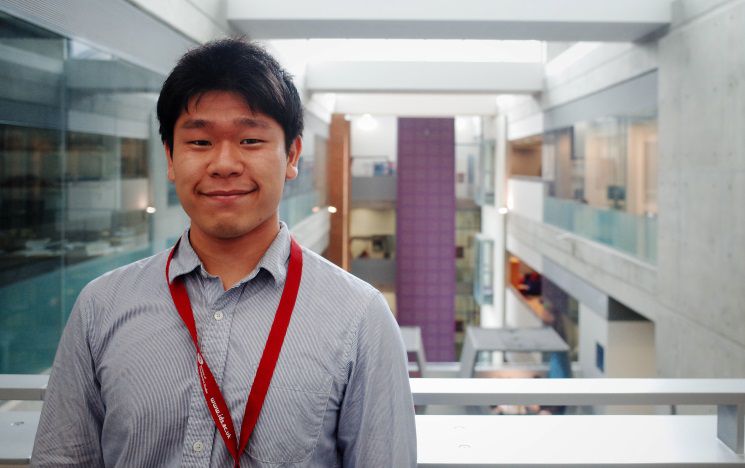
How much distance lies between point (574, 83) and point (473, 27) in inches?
213

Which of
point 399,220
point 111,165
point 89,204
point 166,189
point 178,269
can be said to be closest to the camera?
point 178,269

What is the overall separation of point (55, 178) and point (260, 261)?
132 inches

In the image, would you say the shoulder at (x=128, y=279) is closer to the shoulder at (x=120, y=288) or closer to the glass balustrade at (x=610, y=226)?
the shoulder at (x=120, y=288)

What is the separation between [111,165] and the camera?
5.35m

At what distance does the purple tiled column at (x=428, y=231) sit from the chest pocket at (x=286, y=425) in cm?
2252

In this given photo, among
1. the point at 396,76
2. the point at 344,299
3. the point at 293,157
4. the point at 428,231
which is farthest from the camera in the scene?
the point at 428,231

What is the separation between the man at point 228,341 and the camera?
4.98 feet

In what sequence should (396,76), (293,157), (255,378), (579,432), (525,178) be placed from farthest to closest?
(525,178) → (396,76) → (579,432) → (293,157) → (255,378)

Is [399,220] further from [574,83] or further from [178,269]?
[178,269]

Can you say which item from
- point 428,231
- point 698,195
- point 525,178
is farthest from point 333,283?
point 428,231

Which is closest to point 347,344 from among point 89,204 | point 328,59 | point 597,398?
point 597,398

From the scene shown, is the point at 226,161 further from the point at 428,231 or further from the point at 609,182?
the point at 428,231

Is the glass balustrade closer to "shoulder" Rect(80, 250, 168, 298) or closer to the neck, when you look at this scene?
the neck

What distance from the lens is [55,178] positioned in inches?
176
